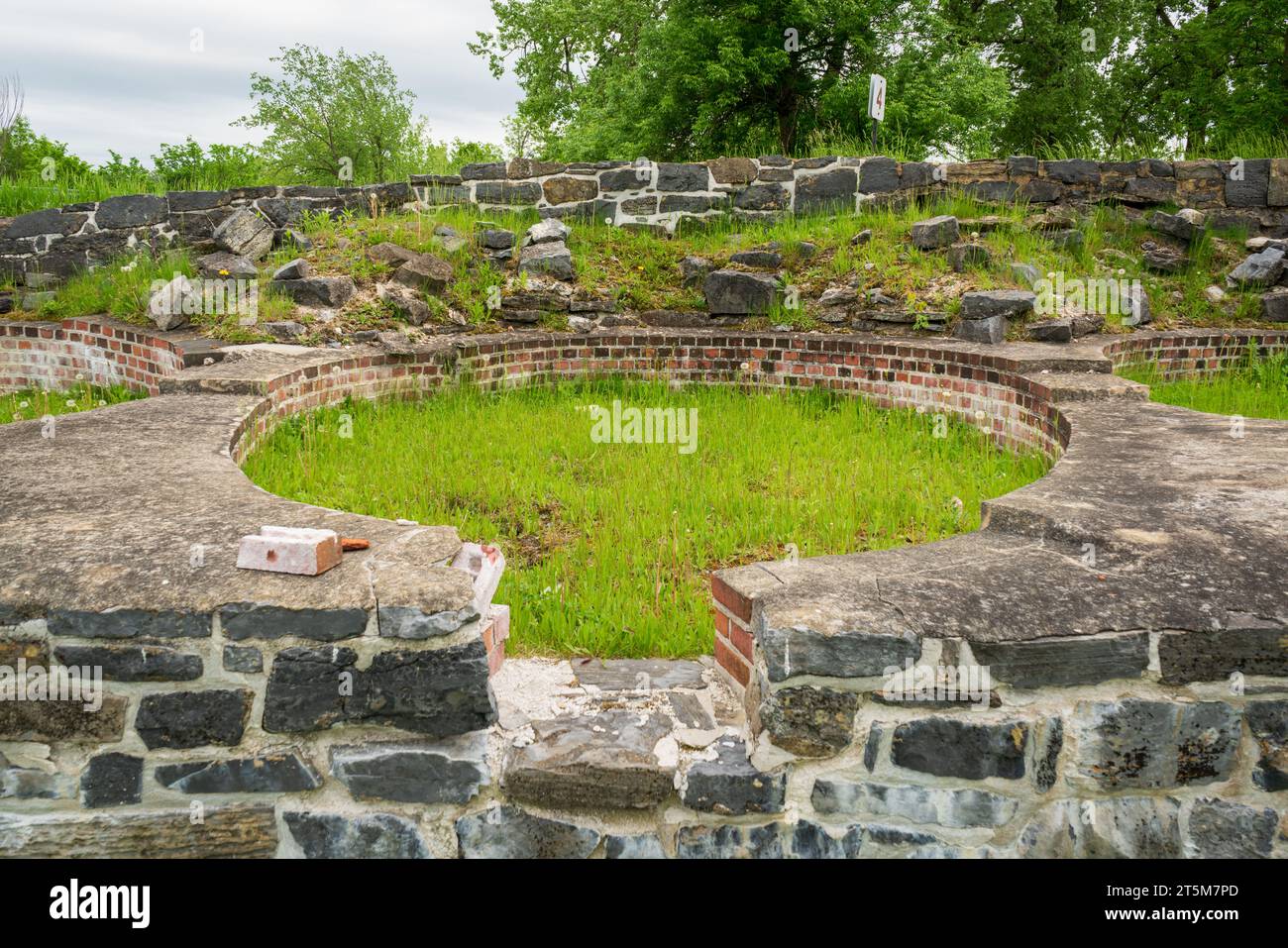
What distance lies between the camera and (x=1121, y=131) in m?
20.5

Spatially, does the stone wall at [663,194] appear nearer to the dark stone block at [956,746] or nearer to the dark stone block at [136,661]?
the dark stone block at [136,661]

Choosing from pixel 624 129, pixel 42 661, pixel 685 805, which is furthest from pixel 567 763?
pixel 624 129

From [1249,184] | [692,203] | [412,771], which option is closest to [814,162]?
[692,203]

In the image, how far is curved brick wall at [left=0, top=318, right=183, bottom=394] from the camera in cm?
767

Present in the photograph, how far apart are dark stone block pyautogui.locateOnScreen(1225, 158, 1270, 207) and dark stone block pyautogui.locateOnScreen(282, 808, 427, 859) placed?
9.91 meters

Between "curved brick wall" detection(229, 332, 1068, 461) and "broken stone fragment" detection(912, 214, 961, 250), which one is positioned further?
"broken stone fragment" detection(912, 214, 961, 250)

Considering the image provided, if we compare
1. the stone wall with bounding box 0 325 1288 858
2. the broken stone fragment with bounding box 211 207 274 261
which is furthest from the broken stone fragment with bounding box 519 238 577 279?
the stone wall with bounding box 0 325 1288 858

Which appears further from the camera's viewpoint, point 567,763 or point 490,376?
Result: point 490,376

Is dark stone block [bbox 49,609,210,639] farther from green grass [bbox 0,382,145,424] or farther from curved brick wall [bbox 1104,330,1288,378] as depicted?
curved brick wall [bbox 1104,330,1288,378]

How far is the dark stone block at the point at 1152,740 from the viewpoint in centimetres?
253

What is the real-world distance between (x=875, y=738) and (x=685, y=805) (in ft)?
1.69

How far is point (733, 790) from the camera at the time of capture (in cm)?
251

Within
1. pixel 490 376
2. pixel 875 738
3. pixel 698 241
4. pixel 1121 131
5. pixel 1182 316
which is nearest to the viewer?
pixel 875 738

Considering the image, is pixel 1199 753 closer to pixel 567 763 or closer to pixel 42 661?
pixel 567 763
